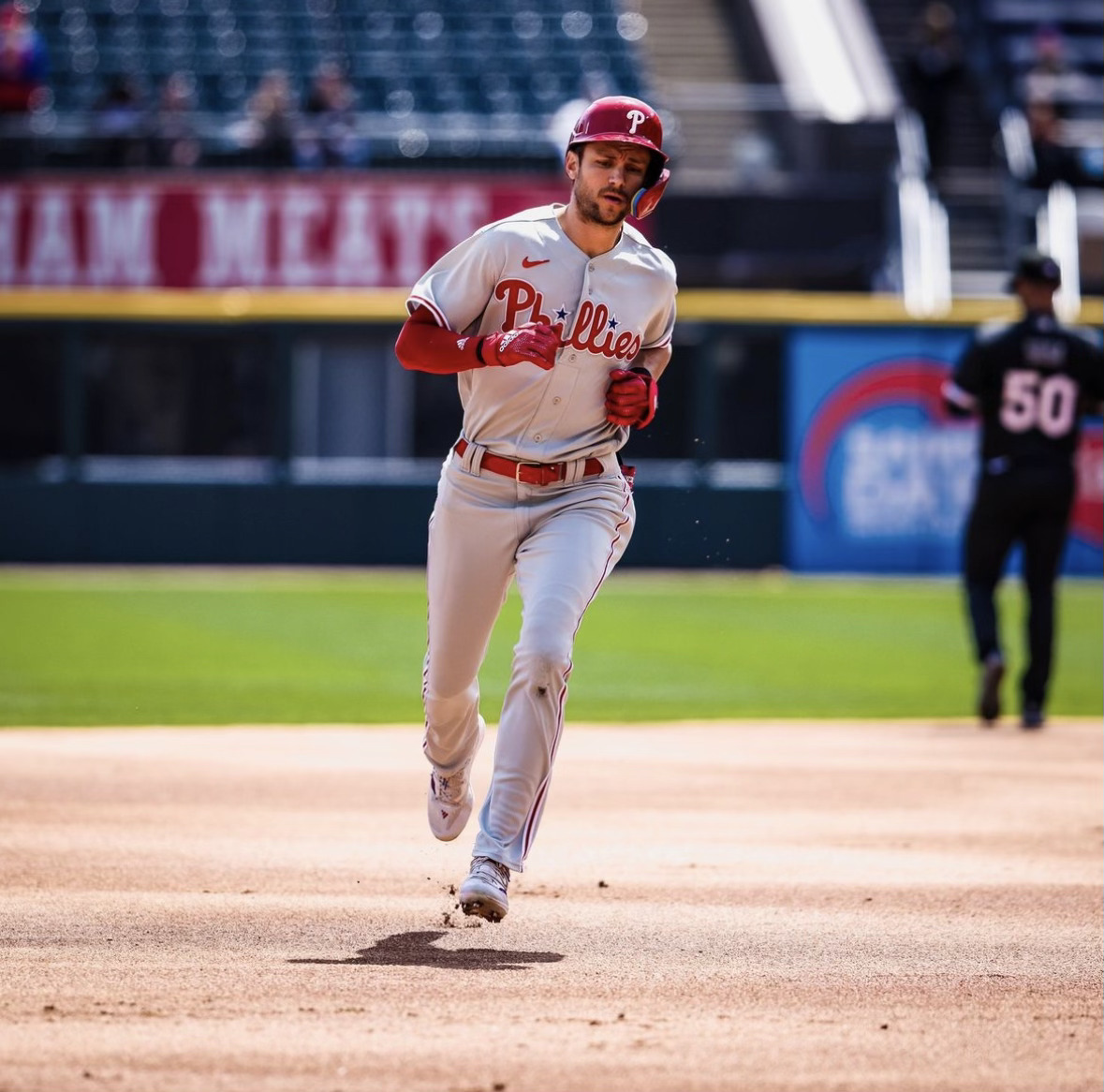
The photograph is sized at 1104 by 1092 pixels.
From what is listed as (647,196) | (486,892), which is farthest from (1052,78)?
(486,892)

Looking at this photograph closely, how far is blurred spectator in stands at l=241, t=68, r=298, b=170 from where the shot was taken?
21.0 m

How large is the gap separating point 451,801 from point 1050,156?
1637cm

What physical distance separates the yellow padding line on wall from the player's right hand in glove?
15.6 metres

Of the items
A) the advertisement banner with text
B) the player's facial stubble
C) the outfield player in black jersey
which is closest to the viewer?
the player's facial stubble

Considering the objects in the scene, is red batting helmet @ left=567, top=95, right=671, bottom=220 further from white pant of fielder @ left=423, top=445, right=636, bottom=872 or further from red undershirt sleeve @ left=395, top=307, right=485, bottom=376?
white pant of fielder @ left=423, top=445, right=636, bottom=872

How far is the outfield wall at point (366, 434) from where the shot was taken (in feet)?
67.7

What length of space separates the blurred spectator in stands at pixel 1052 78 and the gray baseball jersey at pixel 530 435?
1690cm

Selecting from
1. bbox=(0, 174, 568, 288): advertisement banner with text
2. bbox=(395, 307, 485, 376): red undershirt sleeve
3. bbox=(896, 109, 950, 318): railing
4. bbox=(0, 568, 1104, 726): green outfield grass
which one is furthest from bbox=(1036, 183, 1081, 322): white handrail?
bbox=(395, 307, 485, 376): red undershirt sleeve

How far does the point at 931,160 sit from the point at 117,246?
8.15 m

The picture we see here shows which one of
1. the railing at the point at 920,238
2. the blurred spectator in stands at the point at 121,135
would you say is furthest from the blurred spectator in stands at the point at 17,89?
the railing at the point at 920,238

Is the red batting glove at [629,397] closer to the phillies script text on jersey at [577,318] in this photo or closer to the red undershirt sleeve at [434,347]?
the phillies script text on jersey at [577,318]

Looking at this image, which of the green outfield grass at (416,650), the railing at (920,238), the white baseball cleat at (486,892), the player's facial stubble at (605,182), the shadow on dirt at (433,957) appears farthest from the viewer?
the railing at (920,238)

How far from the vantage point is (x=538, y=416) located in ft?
17.9

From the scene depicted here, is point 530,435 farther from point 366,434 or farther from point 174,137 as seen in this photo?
point 174,137
